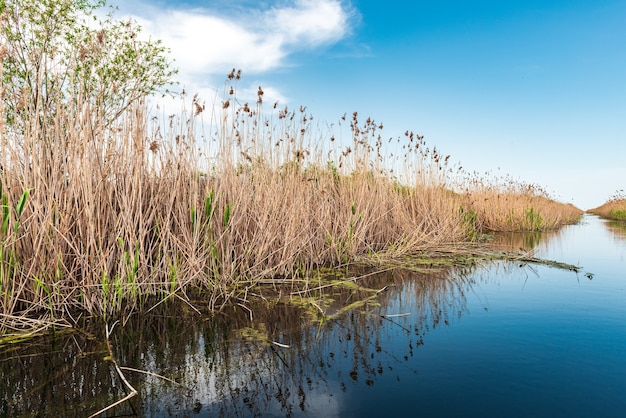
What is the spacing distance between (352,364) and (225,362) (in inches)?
28.1

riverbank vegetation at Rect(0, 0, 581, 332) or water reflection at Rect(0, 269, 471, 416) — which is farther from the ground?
riverbank vegetation at Rect(0, 0, 581, 332)

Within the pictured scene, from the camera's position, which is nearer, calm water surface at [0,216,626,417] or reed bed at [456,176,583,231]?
calm water surface at [0,216,626,417]

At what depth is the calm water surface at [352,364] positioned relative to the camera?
1.76 metres

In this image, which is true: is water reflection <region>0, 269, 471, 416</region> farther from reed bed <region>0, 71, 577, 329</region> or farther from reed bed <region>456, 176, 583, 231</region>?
reed bed <region>456, 176, 583, 231</region>

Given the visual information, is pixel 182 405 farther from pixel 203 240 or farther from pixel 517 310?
pixel 517 310

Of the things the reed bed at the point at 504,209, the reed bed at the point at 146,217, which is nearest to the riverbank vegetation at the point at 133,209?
the reed bed at the point at 146,217

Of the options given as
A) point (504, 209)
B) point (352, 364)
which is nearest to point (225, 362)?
point (352, 364)

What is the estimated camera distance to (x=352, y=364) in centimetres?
216

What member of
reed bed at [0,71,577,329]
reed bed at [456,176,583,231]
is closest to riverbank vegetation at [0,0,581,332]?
reed bed at [0,71,577,329]

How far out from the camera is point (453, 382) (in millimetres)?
1981

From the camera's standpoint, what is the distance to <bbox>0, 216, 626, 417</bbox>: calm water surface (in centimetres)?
176

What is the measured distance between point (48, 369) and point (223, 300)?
1499 mm

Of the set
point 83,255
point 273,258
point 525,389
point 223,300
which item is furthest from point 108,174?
point 525,389

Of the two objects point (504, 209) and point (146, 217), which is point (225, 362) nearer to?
point (146, 217)
